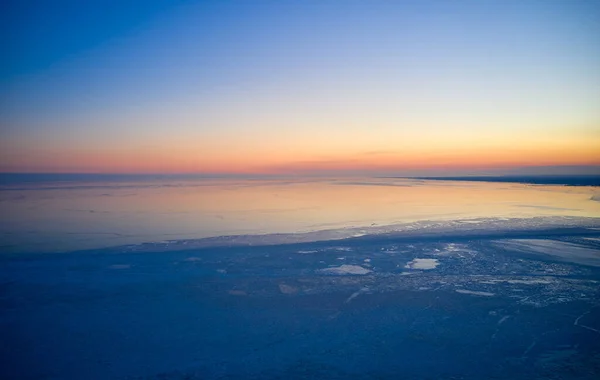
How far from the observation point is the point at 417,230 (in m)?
11.3

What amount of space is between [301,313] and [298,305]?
27 cm

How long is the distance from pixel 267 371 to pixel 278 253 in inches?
184

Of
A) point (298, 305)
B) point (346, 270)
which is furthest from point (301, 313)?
point (346, 270)

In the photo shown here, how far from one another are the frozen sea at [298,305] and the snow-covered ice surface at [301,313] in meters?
0.02

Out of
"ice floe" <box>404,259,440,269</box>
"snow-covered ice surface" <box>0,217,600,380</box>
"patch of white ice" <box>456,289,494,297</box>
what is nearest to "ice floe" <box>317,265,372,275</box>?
"snow-covered ice surface" <box>0,217,600,380</box>

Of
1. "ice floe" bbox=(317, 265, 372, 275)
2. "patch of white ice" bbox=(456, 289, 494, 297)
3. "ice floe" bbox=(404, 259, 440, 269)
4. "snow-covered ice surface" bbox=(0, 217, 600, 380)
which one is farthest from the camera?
"ice floe" bbox=(404, 259, 440, 269)

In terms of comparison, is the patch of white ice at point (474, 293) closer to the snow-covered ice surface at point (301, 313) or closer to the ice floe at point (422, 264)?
the snow-covered ice surface at point (301, 313)

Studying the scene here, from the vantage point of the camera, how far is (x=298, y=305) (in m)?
5.48

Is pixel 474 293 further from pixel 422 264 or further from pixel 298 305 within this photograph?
pixel 298 305

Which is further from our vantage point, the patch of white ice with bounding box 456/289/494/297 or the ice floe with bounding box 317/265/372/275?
the ice floe with bounding box 317/265/372/275

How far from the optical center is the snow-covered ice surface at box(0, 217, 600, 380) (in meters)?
3.93

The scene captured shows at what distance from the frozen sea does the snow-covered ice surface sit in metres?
0.02

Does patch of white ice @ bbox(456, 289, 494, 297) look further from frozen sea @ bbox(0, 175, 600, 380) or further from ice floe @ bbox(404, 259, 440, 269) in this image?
ice floe @ bbox(404, 259, 440, 269)

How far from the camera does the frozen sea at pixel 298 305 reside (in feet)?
13.0
